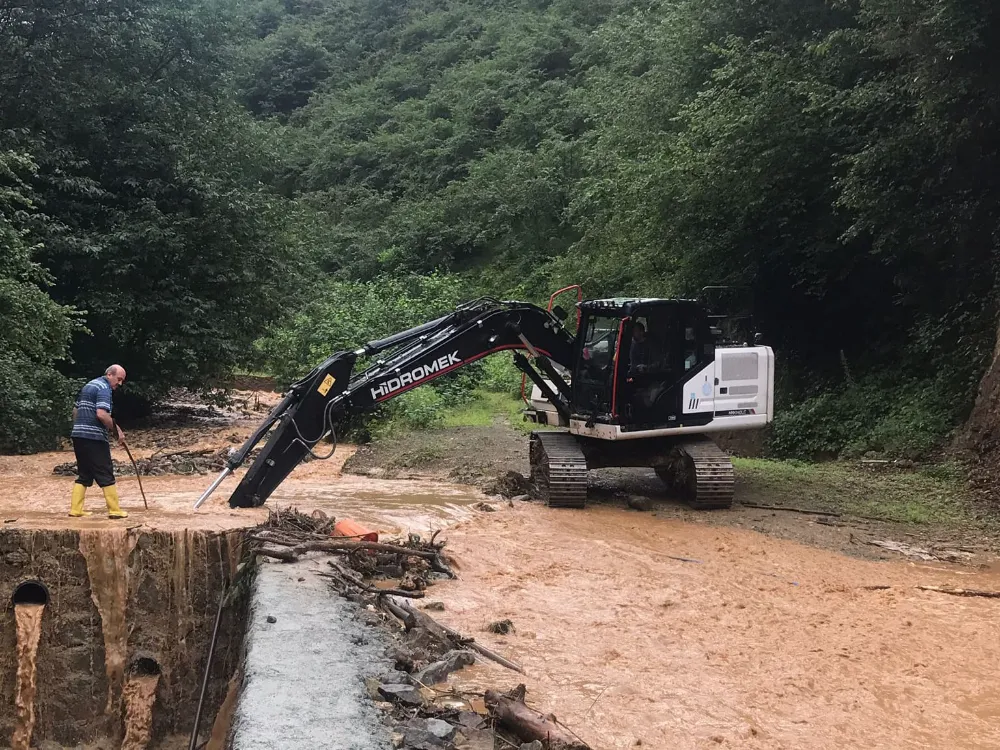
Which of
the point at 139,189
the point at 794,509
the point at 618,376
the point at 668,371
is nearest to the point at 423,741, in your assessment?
the point at 618,376

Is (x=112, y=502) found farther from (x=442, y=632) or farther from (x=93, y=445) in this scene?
(x=442, y=632)

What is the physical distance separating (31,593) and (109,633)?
79 cm

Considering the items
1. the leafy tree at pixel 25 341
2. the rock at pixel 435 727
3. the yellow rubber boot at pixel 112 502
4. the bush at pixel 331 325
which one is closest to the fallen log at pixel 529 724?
the rock at pixel 435 727

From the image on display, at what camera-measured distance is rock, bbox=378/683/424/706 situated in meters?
4.52

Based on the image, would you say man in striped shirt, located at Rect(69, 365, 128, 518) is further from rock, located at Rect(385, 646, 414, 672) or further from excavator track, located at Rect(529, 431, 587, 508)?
excavator track, located at Rect(529, 431, 587, 508)

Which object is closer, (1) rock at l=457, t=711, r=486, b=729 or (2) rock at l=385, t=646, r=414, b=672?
(1) rock at l=457, t=711, r=486, b=729

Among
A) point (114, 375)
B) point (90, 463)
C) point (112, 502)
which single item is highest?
point (114, 375)

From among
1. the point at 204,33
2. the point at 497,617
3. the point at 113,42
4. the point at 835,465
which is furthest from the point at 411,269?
the point at 497,617

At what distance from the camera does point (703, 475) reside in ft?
35.9

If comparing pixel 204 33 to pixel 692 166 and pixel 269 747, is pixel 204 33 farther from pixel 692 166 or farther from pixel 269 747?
pixel 269 747

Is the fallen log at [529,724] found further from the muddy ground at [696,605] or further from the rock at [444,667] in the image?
the rock at [444,667]

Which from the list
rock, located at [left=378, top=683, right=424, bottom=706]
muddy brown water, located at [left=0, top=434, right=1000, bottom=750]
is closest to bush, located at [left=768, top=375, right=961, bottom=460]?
muddy brown water, located at [left=0, top=434, right=1000, bottom=750]

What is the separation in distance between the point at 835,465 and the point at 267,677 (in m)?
11.1

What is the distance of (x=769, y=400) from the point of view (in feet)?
38.1
